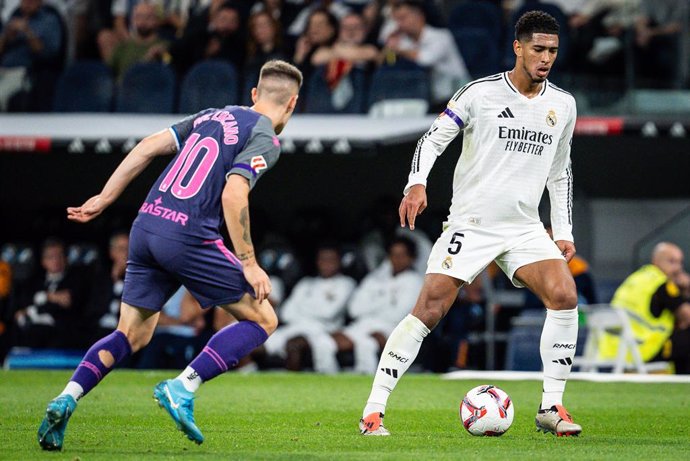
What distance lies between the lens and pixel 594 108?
14781 millimetres

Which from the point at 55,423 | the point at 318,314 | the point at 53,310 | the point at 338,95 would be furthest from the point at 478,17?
the point at 55,423

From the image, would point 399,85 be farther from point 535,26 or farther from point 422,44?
point 535,26

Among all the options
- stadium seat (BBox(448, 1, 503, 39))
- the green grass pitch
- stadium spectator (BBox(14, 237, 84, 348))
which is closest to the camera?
the green grass pitch

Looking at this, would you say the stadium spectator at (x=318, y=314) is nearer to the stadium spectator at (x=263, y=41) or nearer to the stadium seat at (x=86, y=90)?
Result: the stadium spectator at (x=263, y=41)

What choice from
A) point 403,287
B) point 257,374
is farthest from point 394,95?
point 257,374

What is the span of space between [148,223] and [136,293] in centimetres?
37

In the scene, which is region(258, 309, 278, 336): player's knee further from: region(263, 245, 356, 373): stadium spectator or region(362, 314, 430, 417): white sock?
region(263, 245, 356, 373): stadium spectator

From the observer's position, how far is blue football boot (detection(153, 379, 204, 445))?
239 inches

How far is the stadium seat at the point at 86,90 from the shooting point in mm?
16453

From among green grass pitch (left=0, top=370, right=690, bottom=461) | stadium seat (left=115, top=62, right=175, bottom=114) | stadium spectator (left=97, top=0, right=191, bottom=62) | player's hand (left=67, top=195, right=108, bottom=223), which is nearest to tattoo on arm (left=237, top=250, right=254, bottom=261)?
player's hand (left=67, top=195, right=108, bottom=223)

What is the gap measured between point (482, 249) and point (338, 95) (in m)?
8.81

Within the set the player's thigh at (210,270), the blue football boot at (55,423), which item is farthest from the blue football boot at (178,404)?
A: the player's thigh at (210,270)

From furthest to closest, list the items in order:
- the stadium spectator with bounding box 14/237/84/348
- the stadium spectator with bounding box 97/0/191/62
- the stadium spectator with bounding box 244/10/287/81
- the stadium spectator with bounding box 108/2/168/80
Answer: the stadium spectator with bounding box 97/0/191/62
the stadium spectator with bounding box 108/2/168/80
the stadium spectator with bounding box 244/10/287/81
the stadium spectator with bounding box 14/237/84/348

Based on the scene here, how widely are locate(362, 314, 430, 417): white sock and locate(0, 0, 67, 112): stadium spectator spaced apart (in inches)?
426
